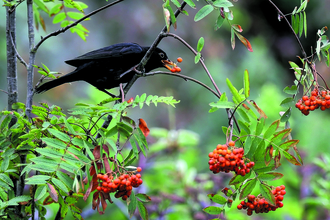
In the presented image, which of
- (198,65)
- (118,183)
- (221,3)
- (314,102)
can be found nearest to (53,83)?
(118,183)

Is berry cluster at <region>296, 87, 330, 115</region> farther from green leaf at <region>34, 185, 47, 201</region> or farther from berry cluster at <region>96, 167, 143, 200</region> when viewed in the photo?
green leaf at <region>34, 185, 47, 201</region>

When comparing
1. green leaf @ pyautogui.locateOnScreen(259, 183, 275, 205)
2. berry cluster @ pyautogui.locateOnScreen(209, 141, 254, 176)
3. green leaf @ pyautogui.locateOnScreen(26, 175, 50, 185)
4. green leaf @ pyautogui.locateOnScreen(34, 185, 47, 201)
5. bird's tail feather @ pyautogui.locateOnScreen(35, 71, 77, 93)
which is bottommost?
green leaf @ pyautogui.locateOnScreen(259, 183, 275, 205)

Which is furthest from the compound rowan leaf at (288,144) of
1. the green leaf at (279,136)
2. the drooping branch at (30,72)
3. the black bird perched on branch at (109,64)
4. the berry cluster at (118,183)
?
the black bird perched on branch at (109,64)

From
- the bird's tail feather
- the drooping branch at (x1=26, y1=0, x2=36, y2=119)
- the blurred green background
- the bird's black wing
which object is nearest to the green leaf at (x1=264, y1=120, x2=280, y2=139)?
the drooping branch at (x1=26, y1=0, x2=36, y2=119)

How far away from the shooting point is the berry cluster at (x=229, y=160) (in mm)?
963

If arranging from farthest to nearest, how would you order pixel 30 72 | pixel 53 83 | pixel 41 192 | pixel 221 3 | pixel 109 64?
1. pixel 109 64
2. pixel 53 83
3. pixel 30 72
4. pixel 221 3
5. pixel 41 192

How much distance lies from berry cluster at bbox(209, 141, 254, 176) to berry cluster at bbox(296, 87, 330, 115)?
1.12 feet

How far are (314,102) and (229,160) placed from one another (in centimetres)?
45

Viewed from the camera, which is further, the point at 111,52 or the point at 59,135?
the point at 111,52

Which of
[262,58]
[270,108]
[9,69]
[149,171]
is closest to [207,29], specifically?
[262,58]

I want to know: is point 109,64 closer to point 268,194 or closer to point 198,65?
point 268,194

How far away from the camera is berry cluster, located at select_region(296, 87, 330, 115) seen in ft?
3.82

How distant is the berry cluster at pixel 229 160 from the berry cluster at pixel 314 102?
342 mm

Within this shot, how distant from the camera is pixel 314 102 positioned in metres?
1.16
